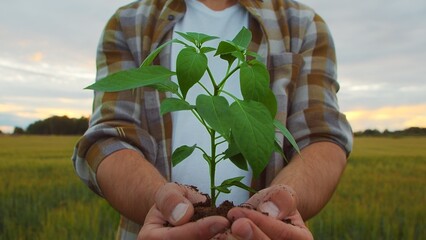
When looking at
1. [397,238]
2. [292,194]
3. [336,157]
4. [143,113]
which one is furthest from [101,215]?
[292,194]

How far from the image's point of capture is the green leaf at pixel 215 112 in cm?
110

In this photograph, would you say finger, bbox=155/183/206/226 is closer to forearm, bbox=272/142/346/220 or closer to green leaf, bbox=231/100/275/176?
green leaf, bbox=231/100/275/176

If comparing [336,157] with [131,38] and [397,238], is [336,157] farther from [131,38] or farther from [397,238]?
[397,238]

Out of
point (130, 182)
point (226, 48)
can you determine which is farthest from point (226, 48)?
point (130, 182)

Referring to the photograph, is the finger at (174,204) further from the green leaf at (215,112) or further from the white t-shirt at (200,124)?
the white t-shirt at (200,124)

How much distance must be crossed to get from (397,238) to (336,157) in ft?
7.49

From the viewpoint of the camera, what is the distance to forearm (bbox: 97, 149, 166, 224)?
5.45 feet

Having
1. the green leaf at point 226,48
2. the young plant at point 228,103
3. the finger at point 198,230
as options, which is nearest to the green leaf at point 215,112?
the young plant at point 228,103

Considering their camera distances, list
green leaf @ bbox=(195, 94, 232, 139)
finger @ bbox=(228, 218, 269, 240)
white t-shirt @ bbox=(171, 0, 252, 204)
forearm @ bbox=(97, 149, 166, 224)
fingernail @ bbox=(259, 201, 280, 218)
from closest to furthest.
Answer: green leaf @ bbox=(195, 94, 232, 139)
finger @ bbox=(228, 218, 269, 240)
fingernail @ bbox=(259, 201, 280, 218)
forearm @ bbox=(97, 149, 166, 224)
white t-shirt @ bbox=(171, 0, 252, 204)

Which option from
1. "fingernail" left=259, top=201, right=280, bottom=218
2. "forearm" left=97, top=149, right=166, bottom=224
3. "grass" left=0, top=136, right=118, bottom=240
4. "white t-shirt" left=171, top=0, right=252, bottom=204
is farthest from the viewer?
"grass" left=0, top=136, right=118, bottom=240

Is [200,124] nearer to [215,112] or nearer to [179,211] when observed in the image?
[179,211]

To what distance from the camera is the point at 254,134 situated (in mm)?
1117

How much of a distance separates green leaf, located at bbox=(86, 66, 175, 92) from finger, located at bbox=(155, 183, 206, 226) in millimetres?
269

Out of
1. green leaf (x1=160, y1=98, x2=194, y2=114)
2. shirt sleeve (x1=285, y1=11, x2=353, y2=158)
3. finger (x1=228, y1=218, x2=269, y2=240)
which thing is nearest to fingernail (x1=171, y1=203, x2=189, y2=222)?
finger (x1=228, y1=218, x2=269, y2=240)
